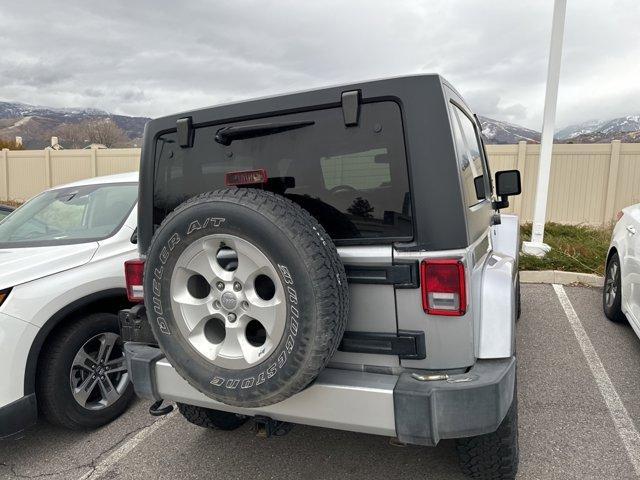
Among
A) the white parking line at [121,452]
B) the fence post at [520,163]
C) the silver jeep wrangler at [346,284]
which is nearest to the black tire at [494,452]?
the silver jeep wrangler at [346,284]

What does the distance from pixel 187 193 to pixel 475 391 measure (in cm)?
171

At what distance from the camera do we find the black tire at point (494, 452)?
226 centimetres

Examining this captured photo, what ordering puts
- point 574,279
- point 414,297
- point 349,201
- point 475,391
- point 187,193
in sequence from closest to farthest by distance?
point 475,391 → point 414,297 → point 349,201 → point 187,193 → point 574,279

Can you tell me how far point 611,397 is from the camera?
3500 millimetres

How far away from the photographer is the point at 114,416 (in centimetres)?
350

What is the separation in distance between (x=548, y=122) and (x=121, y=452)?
7659mm

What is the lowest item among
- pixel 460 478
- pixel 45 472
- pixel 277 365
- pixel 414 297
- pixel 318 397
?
pixel 45 472

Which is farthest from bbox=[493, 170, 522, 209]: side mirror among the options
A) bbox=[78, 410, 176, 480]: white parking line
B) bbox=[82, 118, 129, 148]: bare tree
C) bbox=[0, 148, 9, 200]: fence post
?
bbox=[82, 118, 129, 148]: bare tree

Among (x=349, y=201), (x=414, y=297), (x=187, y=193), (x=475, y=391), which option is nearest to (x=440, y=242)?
(x=414, y=297)

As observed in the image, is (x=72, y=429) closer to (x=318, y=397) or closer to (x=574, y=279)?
(x=318, y=397)

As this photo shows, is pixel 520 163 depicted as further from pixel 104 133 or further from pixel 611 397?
pixel 104 133

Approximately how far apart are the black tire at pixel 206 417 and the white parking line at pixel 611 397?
2385mm

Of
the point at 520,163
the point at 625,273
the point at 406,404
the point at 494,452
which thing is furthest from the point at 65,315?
the point at 520,163

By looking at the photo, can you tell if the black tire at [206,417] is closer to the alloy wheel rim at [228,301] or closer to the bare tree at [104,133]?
the alloy wheel rim at [228,301]
